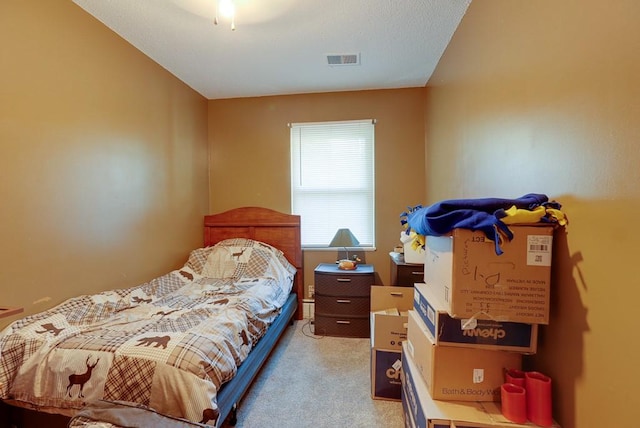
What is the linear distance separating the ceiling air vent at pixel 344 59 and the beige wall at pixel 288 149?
0.66m

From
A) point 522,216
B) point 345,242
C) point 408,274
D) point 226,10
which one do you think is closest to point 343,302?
point 345,242

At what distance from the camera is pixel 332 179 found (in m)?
3.43

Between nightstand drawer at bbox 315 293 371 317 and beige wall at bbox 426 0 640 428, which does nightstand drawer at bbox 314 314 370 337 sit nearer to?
nightstand drawer at bbox 315 293 371 317

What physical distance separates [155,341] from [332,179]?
2.45m

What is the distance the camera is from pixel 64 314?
5.43 feet

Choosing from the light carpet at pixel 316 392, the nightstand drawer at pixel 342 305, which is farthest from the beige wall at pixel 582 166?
the nightstand drawer at pixel 342 305

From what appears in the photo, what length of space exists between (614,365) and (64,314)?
241cm

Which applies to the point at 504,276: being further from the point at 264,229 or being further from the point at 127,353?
the point at 264,229

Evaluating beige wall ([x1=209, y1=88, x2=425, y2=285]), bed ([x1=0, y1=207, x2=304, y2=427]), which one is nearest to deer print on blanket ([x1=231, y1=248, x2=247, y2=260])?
bed ([x1=0, y1=207, x2=304, y2=427])

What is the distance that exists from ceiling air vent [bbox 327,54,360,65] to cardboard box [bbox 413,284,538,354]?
2.24m

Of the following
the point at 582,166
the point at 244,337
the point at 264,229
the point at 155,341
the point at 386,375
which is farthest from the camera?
the point at 264,229

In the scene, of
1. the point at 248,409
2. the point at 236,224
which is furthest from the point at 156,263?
the point at 248,409

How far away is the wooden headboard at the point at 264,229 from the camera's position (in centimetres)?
334

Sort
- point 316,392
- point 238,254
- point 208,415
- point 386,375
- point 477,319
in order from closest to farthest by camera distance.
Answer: point 477,319
point 208,415
point 386,375
point 316,392
point 238,254
